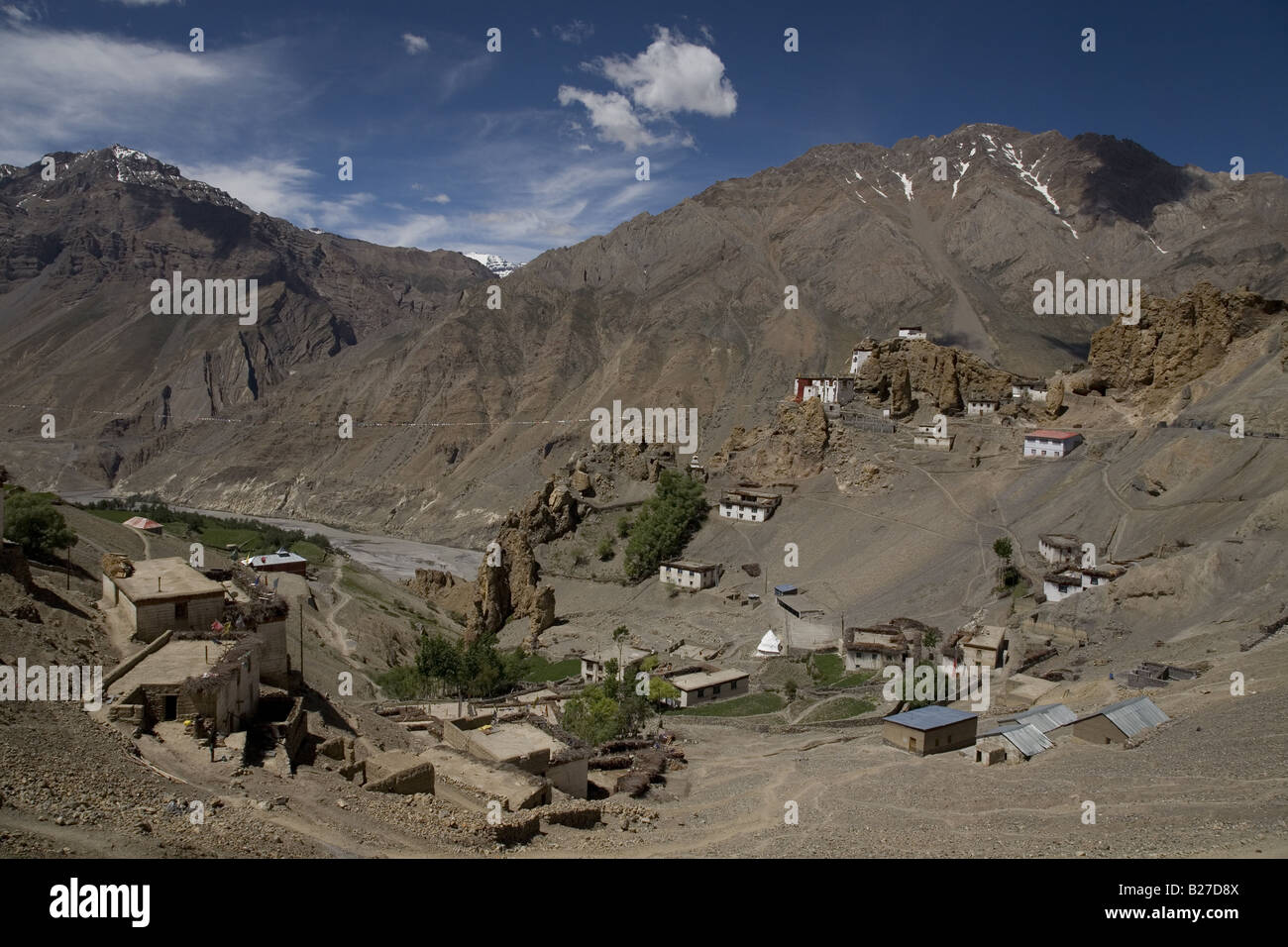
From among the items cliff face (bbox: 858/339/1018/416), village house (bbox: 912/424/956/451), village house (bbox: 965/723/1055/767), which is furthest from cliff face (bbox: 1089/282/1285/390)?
village house (bbox: 965/723/1055/767)

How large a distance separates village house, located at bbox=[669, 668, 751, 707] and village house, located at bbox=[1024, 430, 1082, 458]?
2636cm

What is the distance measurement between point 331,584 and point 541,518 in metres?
16.0

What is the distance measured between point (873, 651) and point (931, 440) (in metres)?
25.9

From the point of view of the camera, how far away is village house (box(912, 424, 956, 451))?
57625 millimetres

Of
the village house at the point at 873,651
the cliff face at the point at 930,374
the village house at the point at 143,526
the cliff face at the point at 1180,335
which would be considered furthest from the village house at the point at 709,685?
the cliff face at the point at 1180,335

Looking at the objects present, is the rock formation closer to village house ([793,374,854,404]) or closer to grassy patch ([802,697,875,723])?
grassy patch ([802,697,875,723])

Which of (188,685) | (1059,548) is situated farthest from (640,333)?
(188,685)

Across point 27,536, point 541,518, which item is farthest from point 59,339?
point 27,536

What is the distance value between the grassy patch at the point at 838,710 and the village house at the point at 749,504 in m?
27.7

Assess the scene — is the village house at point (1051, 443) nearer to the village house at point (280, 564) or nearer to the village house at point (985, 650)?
the village house at point (985, 650)

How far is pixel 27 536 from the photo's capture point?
27.1m

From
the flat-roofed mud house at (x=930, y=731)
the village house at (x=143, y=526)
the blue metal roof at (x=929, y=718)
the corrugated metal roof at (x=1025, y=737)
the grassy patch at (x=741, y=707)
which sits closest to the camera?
the corrugated metal roof at (x=1025, y=737)

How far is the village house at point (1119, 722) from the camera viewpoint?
20.5m
